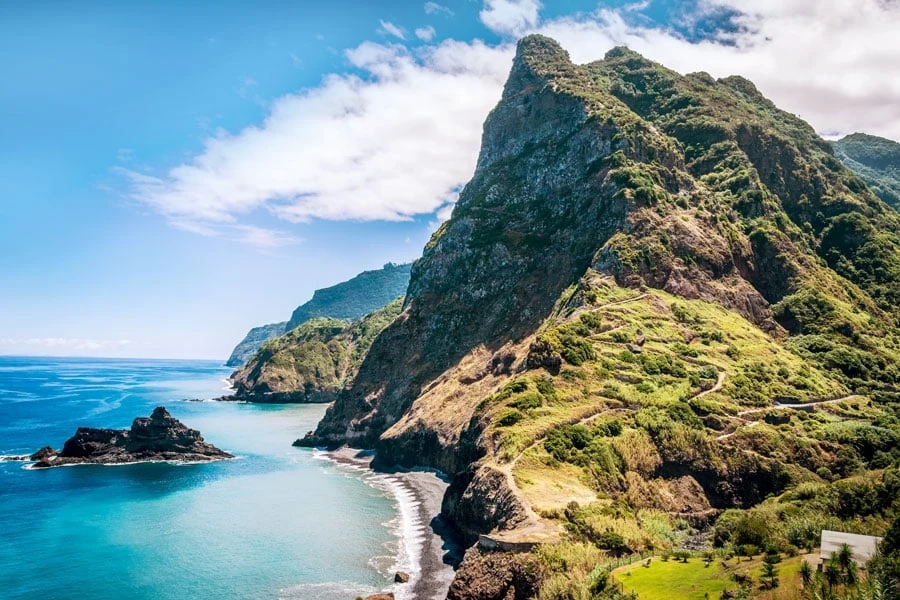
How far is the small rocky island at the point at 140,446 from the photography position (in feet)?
393

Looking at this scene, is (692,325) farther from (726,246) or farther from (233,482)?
(233,482)

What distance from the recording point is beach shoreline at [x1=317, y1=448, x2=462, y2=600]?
57500mm

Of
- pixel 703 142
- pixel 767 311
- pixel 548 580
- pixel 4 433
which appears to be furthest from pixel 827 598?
pixel 4 433

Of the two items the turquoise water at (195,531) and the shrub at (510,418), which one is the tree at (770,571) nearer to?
the turquoise water at (195,531)

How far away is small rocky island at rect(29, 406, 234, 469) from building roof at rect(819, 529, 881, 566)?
123 metres

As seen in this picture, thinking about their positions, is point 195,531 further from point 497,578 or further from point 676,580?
point 676,580

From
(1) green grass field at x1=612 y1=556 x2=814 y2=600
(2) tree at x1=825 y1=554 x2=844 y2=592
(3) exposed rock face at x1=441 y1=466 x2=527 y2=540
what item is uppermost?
(2) tree at x1=825 y1=554 x2=844 y2=592

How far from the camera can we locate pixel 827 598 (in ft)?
85.6

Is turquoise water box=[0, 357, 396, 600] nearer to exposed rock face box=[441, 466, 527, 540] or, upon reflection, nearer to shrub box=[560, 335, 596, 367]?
exposed rock face box=[441, 466, 527, 540]

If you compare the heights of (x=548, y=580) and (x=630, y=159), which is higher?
(x=630, y=159)

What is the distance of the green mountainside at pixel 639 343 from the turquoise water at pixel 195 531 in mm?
14789

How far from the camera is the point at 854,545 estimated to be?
94.3 feet

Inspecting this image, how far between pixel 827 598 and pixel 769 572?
5.02m

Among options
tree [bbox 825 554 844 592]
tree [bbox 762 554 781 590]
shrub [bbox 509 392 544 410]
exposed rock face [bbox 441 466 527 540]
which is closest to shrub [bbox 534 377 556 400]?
shrub [bbox 509 392 544 410]
